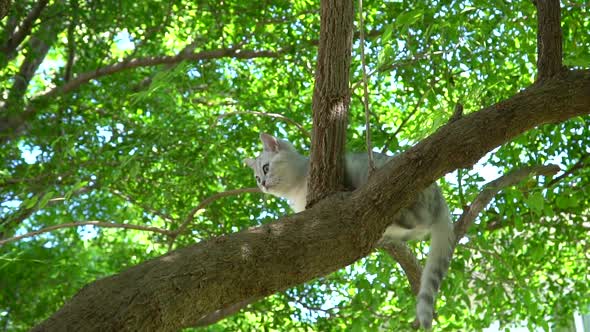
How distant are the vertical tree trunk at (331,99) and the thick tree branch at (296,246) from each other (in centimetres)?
19

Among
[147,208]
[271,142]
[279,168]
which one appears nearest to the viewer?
[279,168]

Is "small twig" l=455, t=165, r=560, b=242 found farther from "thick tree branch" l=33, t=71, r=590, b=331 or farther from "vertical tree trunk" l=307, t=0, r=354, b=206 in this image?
"vertical tree trunk" l=307, t=0, r=354, b=206

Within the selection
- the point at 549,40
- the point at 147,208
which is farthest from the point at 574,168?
the point at 147,208

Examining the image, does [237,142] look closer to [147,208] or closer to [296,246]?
[147,208]

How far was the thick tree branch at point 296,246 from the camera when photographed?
171cm

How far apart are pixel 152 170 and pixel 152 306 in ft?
14.4

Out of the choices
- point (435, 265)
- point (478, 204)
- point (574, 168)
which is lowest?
point (435, 265)

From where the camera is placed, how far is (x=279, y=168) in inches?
159

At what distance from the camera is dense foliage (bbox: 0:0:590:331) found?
4.59 metres

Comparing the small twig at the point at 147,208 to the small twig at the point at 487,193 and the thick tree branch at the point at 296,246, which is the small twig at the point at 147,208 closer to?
the small twig at the point at 487,193

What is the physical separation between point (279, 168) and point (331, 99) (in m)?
1.46

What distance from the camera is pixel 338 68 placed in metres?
2.58

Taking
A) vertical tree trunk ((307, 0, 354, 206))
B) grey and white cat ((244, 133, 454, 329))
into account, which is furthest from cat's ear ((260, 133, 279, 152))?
vertical tree trunk ((307, 0, 354, 206))

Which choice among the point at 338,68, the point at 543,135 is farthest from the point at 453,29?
the point at 543,135
